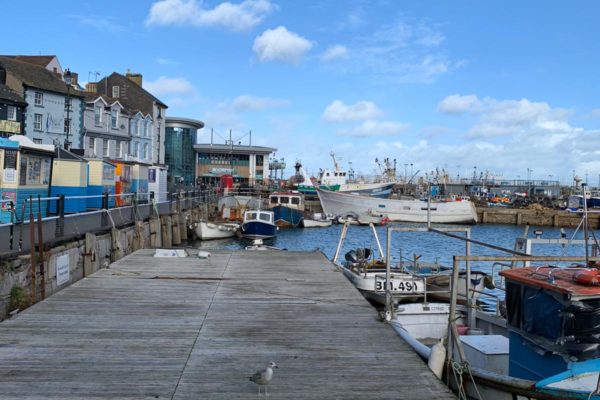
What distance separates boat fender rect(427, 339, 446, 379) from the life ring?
1934 mm

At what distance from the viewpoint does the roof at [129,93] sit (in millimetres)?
64875

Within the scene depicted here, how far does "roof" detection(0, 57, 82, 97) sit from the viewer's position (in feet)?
147

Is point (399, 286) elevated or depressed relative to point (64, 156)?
depressed

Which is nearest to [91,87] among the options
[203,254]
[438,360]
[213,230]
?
[213,230]

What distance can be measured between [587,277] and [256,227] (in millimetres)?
33732

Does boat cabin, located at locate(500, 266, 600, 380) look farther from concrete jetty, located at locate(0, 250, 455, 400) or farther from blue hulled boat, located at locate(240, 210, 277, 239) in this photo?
blue hulled boat, located at locate(240, 210, 277, 239)

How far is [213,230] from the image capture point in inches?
1510

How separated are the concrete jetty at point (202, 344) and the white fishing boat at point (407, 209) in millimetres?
52675

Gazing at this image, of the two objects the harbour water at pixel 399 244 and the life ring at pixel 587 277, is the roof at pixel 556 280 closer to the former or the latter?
the life ring at pixel 587 277

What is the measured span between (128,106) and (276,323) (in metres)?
60.1

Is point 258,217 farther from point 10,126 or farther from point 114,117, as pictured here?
point 114,117

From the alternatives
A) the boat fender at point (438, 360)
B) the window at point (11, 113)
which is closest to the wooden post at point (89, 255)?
the boat fender at point (438, 360)

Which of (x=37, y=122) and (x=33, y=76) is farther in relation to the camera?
(x=33, y=76)

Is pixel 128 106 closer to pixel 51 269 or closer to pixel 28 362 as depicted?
pixel 51 269
